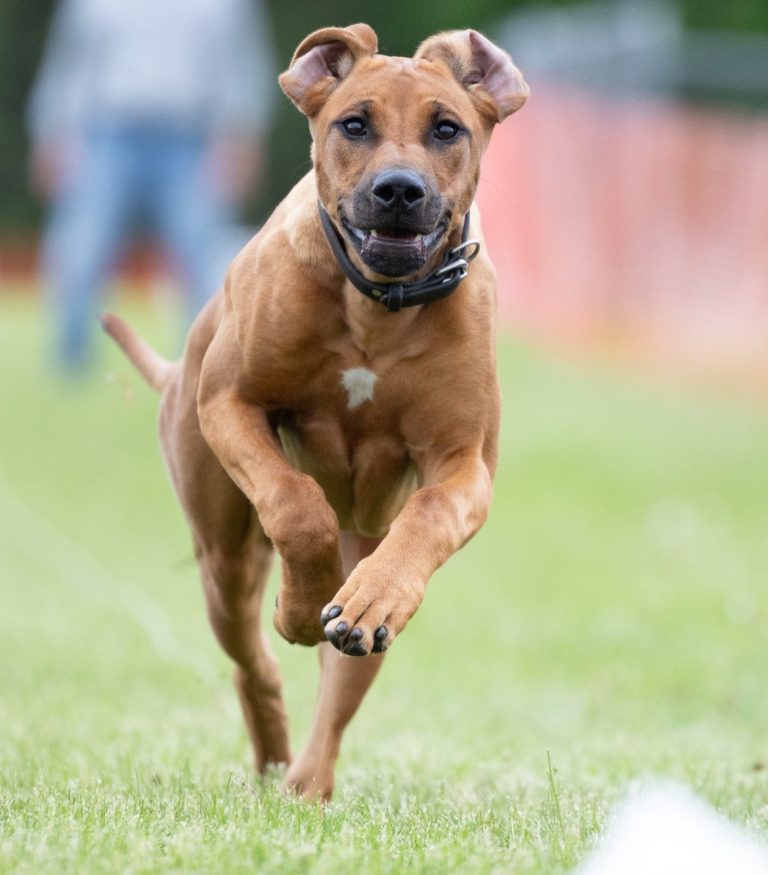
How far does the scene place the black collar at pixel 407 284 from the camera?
14.3ft

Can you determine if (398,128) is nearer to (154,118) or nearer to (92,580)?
(92,580)

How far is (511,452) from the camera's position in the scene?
13.0 metres

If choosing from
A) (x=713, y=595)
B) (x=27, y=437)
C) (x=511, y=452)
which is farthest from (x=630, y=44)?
(x=713, y=595)

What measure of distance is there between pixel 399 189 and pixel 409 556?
2.75 ft

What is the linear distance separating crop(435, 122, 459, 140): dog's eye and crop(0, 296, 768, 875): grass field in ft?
5.16

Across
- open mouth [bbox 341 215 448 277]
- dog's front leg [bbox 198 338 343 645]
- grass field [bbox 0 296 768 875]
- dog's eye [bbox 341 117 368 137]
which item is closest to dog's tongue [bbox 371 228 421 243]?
open mouth [bbox 341 215 448 277]

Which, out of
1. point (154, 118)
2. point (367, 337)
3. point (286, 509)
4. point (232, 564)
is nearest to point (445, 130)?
point (367, 337)

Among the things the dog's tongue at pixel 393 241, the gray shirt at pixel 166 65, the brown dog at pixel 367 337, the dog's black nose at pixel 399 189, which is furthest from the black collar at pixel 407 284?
the gray shirt at pixel 166 65

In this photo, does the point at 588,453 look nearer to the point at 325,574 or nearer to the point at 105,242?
the point at 105,242

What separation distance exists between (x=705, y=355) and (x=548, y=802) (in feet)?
43.8

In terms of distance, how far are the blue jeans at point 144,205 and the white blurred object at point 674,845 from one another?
899 centimetres

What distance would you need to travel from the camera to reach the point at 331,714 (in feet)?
16.3

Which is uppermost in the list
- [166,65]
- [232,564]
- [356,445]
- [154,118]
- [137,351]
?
[356,445]

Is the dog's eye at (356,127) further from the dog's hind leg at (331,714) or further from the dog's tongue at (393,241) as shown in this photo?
the dog's hind leg at (331,714)
